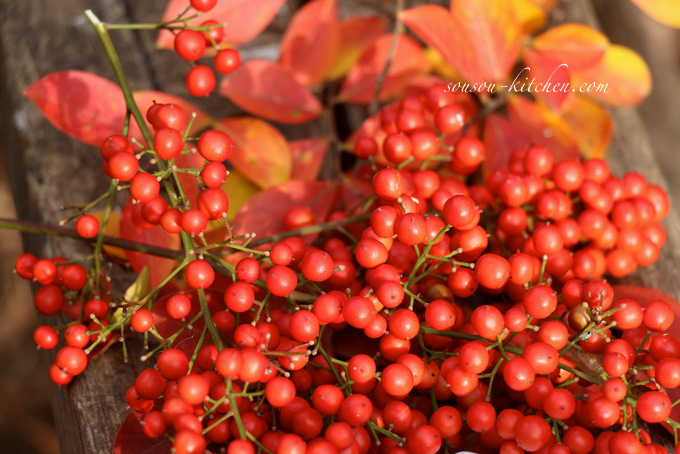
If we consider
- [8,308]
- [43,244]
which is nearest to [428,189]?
[43,244]

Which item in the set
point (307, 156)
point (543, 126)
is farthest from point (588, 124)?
point (307, 156)

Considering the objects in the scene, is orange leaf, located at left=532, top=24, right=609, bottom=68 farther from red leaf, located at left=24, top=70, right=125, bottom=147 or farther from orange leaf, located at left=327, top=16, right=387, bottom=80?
red leaf, located at left=24, top=70, right=125, bottom=147

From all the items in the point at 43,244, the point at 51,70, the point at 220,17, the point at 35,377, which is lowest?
the point at 35,377

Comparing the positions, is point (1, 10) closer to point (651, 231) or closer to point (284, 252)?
point (284, 252)

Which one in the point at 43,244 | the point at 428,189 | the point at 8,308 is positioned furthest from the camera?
the point at 8,308

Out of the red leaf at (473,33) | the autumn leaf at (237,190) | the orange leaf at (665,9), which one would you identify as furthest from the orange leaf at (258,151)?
the orange leaf at (665,9)

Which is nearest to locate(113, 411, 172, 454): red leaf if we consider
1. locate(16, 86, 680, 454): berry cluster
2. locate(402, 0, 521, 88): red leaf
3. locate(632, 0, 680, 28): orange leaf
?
locate(16, 86, 680, 454): berry cluster

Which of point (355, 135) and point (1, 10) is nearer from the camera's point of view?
point (355, 135)

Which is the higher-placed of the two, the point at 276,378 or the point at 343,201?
the point at 276,378
